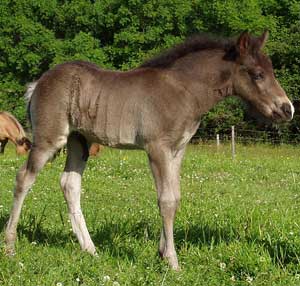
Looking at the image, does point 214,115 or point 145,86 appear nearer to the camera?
point 145,86

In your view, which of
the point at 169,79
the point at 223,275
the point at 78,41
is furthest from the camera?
the point at 78,41

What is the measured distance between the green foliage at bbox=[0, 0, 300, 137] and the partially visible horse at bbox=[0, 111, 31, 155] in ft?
41.8

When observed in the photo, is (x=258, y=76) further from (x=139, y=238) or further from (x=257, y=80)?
(x=139, y=238)

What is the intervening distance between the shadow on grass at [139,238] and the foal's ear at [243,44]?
178 cm

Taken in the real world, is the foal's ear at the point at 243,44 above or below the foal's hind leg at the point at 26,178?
above

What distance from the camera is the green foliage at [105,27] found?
37.3m

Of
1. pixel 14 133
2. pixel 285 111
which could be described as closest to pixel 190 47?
pixel 285 111

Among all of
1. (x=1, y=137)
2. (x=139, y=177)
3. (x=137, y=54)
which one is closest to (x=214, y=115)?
(x=137, y=54)

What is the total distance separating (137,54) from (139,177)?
83.0 feet

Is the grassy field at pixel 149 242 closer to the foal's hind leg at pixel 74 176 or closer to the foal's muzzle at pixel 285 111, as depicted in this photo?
the foal's hind leg at pixel 74 176

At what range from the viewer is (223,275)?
5.10 metres

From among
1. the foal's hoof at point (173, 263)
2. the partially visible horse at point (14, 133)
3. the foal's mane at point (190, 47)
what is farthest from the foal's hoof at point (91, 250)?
the partially visible horse at point (14, 133)

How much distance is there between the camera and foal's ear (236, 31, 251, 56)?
18.4ft

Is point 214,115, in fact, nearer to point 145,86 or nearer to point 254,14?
point 254,14
